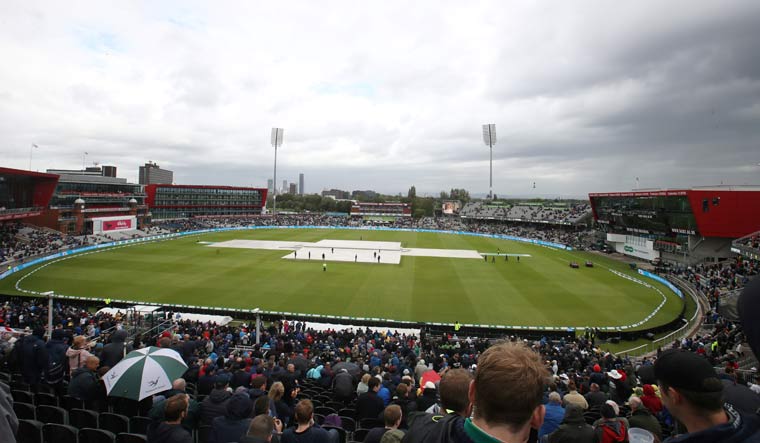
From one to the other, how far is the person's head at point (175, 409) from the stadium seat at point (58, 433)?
223 cm

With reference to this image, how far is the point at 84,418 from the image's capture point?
6199 millimetres

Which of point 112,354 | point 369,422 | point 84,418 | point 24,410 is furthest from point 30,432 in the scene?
point 369,422

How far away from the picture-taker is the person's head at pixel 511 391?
165 cm

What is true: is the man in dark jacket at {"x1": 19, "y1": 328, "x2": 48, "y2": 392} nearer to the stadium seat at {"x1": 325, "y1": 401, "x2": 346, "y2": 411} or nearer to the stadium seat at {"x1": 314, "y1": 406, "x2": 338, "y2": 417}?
the stadium seat at {"x1": 314, "y1": 406, "x2": 338, "y2": 417}

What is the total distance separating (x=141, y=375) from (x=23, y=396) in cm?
Result: 247

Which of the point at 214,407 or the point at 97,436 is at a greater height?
the point at 214,407

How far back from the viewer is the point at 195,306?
25.0 meters

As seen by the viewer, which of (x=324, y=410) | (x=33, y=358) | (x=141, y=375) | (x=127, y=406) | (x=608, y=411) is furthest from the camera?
(x=324, y=410)

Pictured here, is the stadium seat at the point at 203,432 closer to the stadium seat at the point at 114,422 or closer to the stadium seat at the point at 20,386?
the stadium seat at the point at 114,422

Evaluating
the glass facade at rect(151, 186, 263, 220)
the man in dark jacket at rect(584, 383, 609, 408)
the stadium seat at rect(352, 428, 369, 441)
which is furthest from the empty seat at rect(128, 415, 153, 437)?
the glass facade at rect(151, 186, 263, 220)

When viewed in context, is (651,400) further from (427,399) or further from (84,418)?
(84,418)

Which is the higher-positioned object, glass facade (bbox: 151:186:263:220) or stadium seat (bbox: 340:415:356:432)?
glass facade (bbox: 151:186:263:220)

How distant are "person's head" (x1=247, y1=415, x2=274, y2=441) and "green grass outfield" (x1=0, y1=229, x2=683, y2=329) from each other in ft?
66.1

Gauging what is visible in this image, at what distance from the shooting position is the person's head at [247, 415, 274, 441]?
4.10 m
